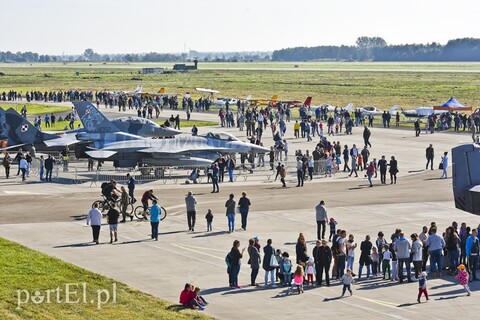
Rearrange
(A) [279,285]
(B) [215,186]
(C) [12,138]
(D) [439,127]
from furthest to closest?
(D) [439,127], (C) [12,138], (B) [215,186], (A) [279,285]

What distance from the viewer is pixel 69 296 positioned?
22141mm

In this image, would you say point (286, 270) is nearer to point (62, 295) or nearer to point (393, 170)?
point (62, 295)

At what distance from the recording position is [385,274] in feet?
81.0

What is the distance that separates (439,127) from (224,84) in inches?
3411

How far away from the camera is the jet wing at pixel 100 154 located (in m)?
44.6

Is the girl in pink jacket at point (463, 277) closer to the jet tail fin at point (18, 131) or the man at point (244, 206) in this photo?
the man at point (244, 206)

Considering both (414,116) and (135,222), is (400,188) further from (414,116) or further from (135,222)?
(414,116)

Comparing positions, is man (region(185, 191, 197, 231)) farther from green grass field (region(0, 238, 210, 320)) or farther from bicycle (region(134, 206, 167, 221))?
green grass field (region(0, 238, 210, 320))

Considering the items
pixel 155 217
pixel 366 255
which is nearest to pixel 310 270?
pixel 366 255

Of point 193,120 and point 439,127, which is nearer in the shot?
point 439,127

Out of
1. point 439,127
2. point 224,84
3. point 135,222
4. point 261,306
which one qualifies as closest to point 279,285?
point 261,306

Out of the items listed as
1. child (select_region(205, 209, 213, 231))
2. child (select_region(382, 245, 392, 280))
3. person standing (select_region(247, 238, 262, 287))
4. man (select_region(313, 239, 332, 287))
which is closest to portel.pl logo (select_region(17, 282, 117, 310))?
person standing (select_region(247, 238, 262, 287))

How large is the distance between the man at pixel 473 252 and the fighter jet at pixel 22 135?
2837 cm

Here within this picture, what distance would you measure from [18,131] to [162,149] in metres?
8.97
